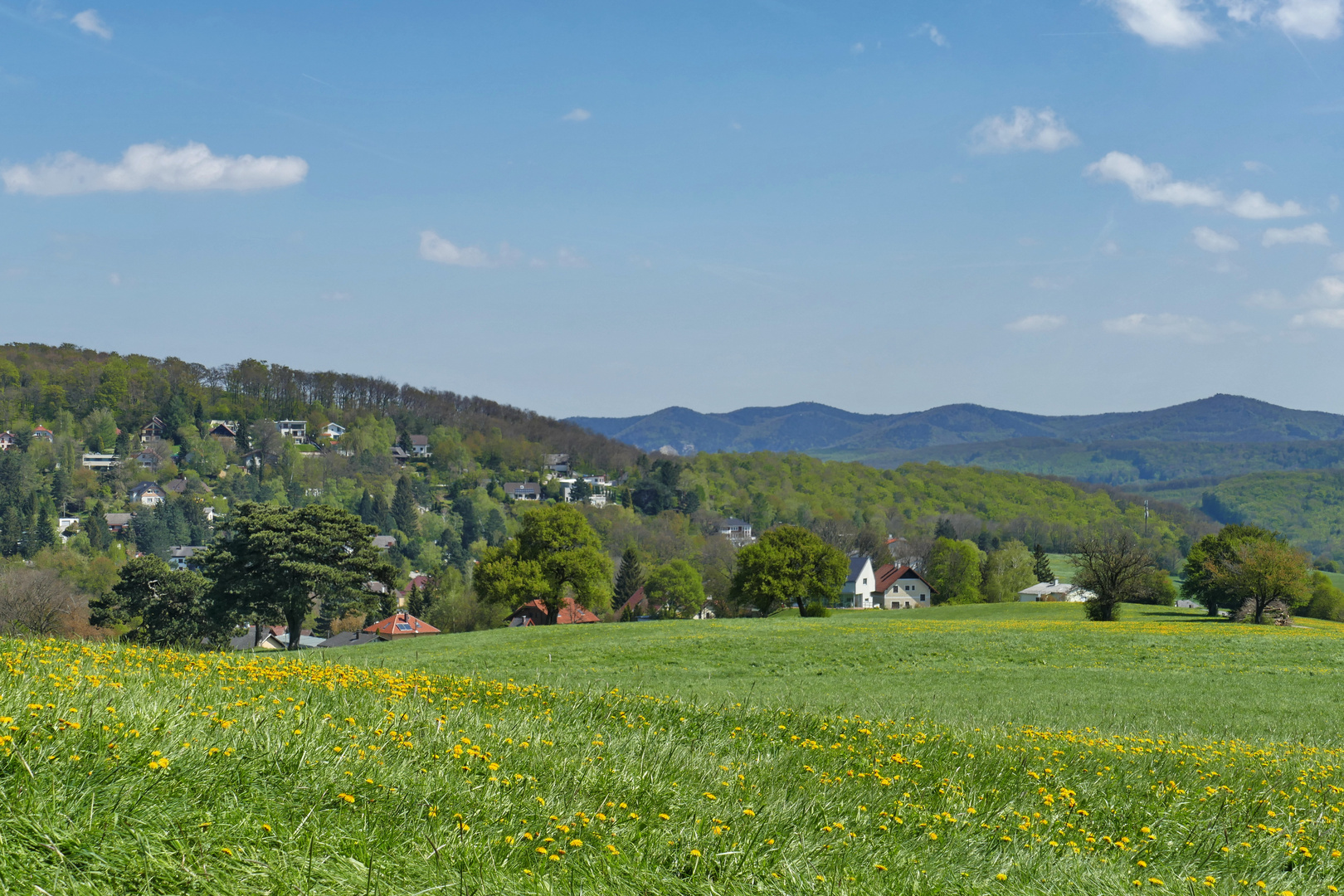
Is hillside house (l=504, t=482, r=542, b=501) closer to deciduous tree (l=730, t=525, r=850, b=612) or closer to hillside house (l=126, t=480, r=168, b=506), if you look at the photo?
hillside house (l=126, t=480, r=168, b=506)

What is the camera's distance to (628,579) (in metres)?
102

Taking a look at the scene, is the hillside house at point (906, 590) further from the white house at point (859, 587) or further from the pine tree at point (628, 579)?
the pine tree at point (628, 579)

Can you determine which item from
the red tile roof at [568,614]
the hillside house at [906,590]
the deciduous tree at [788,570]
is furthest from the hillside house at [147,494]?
the deciduous tree at [788,570]

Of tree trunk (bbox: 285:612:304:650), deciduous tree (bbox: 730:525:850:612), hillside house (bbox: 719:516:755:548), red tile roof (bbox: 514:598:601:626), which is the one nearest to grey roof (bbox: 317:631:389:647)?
red tile roof (bbox: 514:598:601:626)

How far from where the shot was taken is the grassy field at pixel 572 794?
422 centimetres

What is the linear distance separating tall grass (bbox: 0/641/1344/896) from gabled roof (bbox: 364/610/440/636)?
94.6 metres

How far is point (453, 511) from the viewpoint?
578 ft

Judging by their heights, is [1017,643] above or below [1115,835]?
below

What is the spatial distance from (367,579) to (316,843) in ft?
144

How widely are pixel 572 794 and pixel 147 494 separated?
189m

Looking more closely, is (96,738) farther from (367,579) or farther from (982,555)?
(982,555)

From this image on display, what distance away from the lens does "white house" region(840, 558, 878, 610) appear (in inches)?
3989

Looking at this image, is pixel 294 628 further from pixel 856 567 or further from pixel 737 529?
pixel 737 529

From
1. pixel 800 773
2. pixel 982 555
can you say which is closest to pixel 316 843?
pixel 800 773
